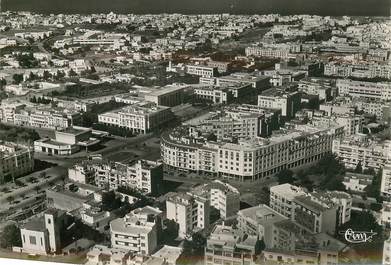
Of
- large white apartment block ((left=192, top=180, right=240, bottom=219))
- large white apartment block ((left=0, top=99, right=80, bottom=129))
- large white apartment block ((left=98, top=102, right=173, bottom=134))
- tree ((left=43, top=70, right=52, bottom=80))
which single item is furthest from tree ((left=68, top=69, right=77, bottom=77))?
large white apartment block ((left=192, top=180, right=240, bottom=219))

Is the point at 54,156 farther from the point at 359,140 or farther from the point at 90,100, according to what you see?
the point at 359,140

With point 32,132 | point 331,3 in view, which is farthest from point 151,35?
point 331,3

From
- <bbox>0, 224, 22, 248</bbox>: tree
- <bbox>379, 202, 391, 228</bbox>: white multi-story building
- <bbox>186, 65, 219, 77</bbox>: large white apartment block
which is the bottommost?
<bbox>0, 224, 22, 248</bbox>: tree

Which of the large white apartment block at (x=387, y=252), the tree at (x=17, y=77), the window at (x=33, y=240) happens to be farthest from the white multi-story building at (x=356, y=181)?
the tree at (x=17, y=77)

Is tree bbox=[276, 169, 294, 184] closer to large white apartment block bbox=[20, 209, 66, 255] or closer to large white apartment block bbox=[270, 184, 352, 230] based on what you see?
large white apartment block bbox=[270, 184, 352, 230]

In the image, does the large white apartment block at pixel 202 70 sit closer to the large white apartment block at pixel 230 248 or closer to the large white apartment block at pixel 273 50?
the large white apartment block at pixel 273 50

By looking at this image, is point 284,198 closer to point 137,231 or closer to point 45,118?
point 137,231

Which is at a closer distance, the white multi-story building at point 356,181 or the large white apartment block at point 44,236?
the large white apartment block at point 44,236
